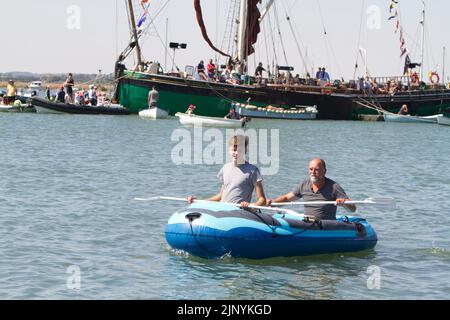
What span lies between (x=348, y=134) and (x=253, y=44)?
14261mm

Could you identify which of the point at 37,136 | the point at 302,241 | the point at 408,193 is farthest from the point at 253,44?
the point at 302,241

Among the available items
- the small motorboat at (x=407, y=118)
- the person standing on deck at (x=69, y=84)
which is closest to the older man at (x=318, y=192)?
the person standing on deck at (x=69, y=84)

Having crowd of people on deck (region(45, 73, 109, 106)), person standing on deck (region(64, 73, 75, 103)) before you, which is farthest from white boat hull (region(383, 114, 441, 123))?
person standing on deck (region(64, 73, 75, 103))

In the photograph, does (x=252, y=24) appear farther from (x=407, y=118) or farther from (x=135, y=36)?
(x=407, y=118)

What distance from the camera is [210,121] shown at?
5284 centimetres

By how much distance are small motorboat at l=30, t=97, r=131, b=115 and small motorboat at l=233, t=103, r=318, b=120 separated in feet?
23.7

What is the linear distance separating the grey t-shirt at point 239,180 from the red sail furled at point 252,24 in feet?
163

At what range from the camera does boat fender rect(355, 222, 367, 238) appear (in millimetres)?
17453

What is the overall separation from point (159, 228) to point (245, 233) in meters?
3.94

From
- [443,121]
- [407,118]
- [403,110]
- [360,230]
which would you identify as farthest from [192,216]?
[403,110]

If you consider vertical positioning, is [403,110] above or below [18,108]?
below

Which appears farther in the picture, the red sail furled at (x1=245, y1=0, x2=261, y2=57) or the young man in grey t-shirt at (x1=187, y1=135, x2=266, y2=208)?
the red sail furled at (x1=245, y1=0, x2=261, y2=57)

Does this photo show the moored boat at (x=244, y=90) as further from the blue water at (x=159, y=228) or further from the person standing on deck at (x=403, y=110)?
the blue water at (x=159, y=228)

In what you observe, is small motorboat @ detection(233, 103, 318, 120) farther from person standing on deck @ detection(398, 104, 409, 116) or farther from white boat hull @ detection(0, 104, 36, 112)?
white boat hull @ detection(0, 104, 36, 112)
